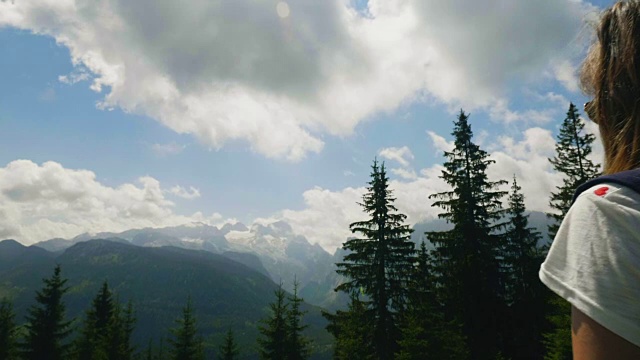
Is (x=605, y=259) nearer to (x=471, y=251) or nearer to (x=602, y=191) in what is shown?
(x=602, y=191)

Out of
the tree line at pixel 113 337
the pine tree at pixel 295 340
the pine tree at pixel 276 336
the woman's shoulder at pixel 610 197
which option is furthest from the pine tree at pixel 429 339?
the woman's shoulder at pixel 610 197

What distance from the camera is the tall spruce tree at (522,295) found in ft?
72.1

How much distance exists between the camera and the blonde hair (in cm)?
134

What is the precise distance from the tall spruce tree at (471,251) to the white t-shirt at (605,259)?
67.9ft

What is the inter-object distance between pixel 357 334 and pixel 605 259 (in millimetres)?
21870

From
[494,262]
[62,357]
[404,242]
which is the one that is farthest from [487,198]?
[62,357]

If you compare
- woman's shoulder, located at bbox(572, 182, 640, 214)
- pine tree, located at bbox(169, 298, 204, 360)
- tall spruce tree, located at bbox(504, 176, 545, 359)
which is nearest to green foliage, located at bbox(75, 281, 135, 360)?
pine tree, located at bbox(169, 298, 204, 360)

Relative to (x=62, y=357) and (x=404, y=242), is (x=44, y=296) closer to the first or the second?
(x=62, y=357)

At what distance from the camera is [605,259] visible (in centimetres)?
97

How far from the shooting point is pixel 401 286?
21766mm

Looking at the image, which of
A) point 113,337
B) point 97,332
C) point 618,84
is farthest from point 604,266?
point 97,332

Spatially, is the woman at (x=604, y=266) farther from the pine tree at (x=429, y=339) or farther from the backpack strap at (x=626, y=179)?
the pine tree at (x=429, y=339)

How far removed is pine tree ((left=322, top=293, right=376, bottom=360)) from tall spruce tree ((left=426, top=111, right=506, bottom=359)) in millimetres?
4596

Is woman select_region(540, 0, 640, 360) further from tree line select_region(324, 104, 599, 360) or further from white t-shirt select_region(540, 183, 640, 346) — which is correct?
tree line select_region(324, 104, 599, 360)
